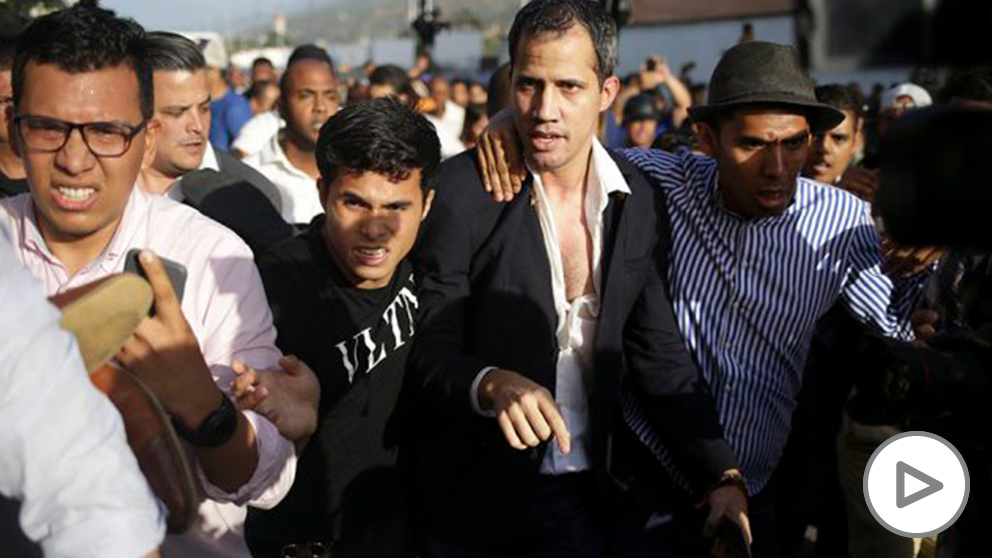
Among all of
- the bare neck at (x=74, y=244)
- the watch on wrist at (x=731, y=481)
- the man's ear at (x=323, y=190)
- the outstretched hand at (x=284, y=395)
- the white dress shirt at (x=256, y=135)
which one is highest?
the bare neck at (x=74, y=244)

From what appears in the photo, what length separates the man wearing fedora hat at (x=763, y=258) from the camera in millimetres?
3619

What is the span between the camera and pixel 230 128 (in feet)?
35.6

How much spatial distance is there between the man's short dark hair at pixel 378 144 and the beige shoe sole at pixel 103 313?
129 centimetres

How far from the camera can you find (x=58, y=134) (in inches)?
103

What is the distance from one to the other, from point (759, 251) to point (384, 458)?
127 centimetres

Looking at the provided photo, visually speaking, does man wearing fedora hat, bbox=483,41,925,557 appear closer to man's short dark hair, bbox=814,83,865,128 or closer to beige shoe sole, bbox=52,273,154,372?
man's short dark hair, bbox=814,83,865,128

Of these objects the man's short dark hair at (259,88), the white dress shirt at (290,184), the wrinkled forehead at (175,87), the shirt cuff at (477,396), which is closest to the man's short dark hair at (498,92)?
the white dress shirt at (290,184)

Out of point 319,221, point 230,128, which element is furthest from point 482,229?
point 230,128

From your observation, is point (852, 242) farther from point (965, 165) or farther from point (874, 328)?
point (965, 165)

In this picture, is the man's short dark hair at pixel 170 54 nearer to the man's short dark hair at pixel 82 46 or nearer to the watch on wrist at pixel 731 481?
the man's short dark hair at pixel 82 46

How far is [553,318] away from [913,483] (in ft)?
3.37

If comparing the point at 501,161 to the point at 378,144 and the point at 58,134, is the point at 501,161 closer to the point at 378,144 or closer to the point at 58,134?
the point at 378,144

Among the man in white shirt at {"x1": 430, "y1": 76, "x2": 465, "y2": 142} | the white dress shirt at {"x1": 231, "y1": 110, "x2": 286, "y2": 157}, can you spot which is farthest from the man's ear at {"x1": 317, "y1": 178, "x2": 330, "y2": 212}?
the man in white shirt at {"x1": 430, "y1": 76, "x2": 465, "y2": 142}

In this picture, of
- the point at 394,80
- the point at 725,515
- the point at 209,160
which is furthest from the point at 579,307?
the point at 394,80
